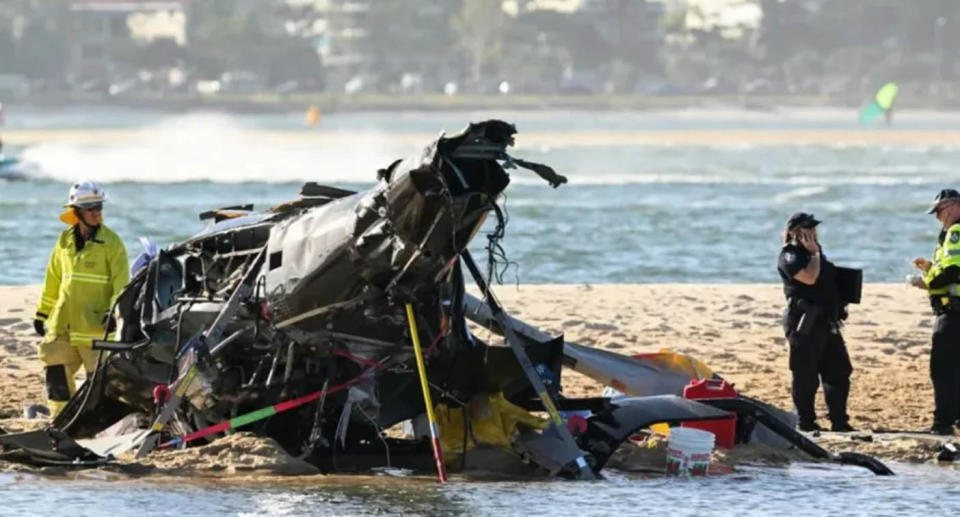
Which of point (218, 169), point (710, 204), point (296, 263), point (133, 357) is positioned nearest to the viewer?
point (296, 263)

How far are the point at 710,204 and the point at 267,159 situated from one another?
22.5m

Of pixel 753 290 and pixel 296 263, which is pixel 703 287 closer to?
pixel 753 290

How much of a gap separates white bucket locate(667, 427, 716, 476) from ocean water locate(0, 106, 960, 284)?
10.4 m

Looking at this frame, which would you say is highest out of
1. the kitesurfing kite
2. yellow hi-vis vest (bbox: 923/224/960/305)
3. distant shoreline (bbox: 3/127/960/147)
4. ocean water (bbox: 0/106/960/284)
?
the kitesurfing kite

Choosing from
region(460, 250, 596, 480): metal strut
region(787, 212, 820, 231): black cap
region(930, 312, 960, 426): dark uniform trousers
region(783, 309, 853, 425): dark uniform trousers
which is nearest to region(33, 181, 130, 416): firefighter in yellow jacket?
region(460, 250, 596, 480): metal strut

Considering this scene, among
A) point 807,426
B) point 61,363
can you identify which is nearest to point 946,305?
point 807,426

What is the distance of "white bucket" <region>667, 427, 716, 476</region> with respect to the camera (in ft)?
42.7

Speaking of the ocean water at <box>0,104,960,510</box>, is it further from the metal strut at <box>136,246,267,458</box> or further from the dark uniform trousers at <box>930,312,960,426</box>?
the dark uniform trousers at <box>930,312,960,426</box>

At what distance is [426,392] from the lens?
11734 mm

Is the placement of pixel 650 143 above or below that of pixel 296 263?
above

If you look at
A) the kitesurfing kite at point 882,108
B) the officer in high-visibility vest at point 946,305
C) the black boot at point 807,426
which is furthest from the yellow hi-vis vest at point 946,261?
the kitesurfing kite at point 882,108

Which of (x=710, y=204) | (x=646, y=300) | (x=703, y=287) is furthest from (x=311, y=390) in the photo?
(x=710, y=204)

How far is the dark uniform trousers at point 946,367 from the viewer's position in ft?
48.6

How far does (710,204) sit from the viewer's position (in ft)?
157
